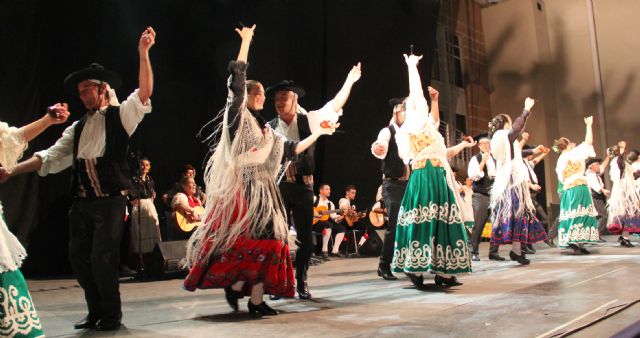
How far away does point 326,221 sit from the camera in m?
8.70

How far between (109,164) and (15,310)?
1014 mm

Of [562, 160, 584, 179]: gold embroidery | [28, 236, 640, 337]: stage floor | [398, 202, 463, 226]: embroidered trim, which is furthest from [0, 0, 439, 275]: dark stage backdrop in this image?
[562, 160, 584, 179]: gold embroidery

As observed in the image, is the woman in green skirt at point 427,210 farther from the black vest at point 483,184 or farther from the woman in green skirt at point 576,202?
the woman in green skirt at point 576,202

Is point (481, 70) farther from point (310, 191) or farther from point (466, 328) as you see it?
point (466, 328)

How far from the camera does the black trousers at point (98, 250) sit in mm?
2998

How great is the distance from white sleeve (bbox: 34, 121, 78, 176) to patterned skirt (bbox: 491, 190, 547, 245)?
4.67m

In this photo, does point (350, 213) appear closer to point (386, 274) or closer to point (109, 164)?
point (386, 274)

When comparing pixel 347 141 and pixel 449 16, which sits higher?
pixel 449 16

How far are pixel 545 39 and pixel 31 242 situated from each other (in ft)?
36.6

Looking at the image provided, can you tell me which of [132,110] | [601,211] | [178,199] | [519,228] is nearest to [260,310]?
[132,110]

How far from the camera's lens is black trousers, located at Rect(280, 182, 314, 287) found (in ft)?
13.4

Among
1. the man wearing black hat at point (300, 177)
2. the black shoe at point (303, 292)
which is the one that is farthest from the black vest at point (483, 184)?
the black shoe at point (303, 292)

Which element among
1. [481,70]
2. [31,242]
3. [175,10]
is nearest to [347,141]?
[175,10]

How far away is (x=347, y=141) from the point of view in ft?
29.8
